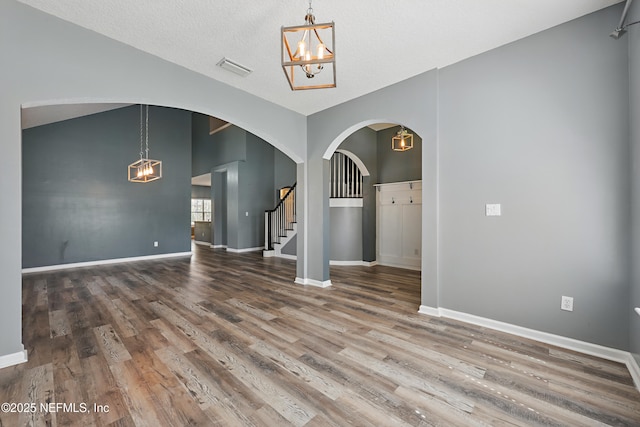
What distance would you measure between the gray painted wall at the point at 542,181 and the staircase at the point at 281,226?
5161mm

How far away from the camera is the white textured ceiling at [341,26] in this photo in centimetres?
233

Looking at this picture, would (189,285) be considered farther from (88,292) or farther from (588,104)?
(588,104)

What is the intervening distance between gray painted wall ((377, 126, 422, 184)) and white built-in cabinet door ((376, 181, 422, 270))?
0.81ft

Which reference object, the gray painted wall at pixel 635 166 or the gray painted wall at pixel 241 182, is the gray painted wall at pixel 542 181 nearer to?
the gray painted wall at pixel 635 166

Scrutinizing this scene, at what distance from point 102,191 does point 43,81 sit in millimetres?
5365

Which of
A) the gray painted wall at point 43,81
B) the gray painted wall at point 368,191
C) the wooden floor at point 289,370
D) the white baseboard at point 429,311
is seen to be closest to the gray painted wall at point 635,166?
the wooden floor at point 289,370

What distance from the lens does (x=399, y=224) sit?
6.32m

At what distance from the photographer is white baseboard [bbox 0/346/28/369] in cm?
217

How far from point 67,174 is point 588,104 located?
917cm

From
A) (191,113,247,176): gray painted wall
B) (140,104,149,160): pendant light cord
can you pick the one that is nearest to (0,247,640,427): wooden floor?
(140,104,149,160): pendant light cord

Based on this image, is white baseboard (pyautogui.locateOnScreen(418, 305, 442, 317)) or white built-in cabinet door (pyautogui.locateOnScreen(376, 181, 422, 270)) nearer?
white baseboard (pyautogui.locateOnScreen(418, 305, 442, 317))

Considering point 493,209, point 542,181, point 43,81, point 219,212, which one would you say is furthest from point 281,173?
point 542,181

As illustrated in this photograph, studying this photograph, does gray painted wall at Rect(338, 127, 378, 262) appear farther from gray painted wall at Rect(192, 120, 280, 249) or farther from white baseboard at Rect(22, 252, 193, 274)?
white baseboard at Rect(22, 252, 193, 274)

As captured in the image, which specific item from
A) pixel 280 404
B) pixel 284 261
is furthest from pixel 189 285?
pixel 280 404
